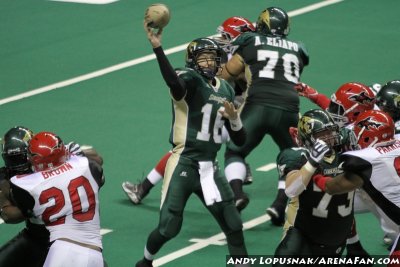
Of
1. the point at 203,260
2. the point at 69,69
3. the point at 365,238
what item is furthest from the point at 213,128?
the point at 69,69

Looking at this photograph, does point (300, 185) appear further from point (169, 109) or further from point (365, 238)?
point (169, 109)

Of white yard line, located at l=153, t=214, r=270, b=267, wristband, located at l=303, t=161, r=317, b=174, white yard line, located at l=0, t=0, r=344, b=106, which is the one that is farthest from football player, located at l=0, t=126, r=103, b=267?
white yard line, located at l=0, t=0, r=344, b=106

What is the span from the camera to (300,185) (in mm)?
9438

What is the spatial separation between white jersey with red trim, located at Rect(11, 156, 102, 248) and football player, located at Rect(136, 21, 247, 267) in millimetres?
1210

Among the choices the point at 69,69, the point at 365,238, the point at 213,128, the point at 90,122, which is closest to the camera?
the point at 213,128

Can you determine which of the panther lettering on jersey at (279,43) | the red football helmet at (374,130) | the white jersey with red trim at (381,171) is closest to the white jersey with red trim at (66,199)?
the white jersey with red trim at (381,171)

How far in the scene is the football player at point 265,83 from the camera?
12.4 meters

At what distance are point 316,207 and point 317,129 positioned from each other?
0.66 metres

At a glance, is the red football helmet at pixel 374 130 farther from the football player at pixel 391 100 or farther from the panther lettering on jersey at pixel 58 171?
the panther lettering on jersey at pixel 58 171

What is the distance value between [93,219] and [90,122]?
5784mm

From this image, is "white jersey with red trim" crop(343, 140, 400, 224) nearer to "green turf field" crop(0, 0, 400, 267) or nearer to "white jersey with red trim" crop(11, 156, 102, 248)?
"green turf field" crop(0, 0, 400, 267)

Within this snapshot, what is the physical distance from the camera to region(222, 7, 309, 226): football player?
40.8ft

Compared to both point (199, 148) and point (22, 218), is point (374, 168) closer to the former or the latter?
point (199, 148)

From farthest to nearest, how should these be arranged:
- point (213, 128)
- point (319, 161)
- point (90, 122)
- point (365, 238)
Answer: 1. point (90, 122)
2. point (365, 238)
3. point (213, 128)
4. point (319, 161)
